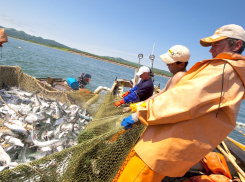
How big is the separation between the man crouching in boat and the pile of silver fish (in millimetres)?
1837

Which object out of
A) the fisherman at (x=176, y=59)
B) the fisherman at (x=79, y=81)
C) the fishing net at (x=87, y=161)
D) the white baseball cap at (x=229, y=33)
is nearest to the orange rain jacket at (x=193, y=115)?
the white baseball cap at (x=229, y=33)

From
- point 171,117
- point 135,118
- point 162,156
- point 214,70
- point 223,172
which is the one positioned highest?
point 214,70

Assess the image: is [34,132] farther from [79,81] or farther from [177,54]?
[79,81]

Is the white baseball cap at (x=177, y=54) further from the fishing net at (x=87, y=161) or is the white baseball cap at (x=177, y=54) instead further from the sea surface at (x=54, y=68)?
the sea surface at (x=54, y=68)

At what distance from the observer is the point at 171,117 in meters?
1.58

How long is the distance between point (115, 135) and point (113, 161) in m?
0.33

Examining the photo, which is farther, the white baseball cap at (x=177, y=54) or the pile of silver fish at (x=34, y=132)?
the pile of silver fish at (x=34, y=132)

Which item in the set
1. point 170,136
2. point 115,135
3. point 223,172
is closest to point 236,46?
point 170,136

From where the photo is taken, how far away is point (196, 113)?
60.1 inches

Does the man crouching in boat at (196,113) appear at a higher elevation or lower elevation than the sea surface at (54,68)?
higher

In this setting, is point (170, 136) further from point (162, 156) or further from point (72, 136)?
point (72, 136)

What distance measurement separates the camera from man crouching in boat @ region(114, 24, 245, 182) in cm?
149

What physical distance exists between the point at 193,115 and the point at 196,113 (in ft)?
0.11

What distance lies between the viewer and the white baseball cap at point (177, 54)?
94.2 inches
